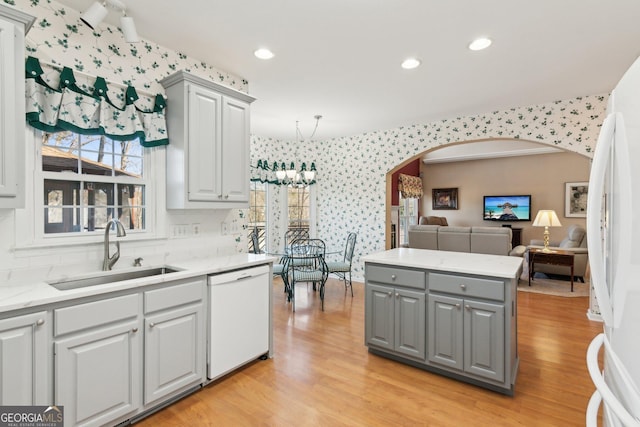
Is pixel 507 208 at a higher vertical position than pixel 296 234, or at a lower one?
higher

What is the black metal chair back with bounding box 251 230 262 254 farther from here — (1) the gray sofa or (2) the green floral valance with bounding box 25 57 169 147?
(1) the gray sofa

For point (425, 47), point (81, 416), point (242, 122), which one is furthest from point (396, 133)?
point (81, 416)

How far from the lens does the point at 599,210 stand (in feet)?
3.47

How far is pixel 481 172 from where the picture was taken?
909 cm

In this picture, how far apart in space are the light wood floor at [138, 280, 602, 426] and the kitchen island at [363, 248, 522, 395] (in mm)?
154

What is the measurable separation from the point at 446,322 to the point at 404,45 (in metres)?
2.29

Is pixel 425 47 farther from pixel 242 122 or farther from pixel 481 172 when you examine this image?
pixel 481 172

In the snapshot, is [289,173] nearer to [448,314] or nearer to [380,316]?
[380,316]

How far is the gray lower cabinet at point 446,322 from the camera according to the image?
2.27 m

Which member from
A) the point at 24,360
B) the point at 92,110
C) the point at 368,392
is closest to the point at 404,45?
the point at 92,110

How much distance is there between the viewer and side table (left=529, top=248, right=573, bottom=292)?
508cm

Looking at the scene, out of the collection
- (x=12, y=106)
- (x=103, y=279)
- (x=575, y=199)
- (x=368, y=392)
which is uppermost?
(x=12, y=106)

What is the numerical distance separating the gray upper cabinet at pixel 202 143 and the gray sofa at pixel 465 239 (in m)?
4.10

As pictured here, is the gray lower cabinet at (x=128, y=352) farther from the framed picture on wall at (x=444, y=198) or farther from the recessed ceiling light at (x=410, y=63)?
the framed picture on wall at (x=444, y=198)
